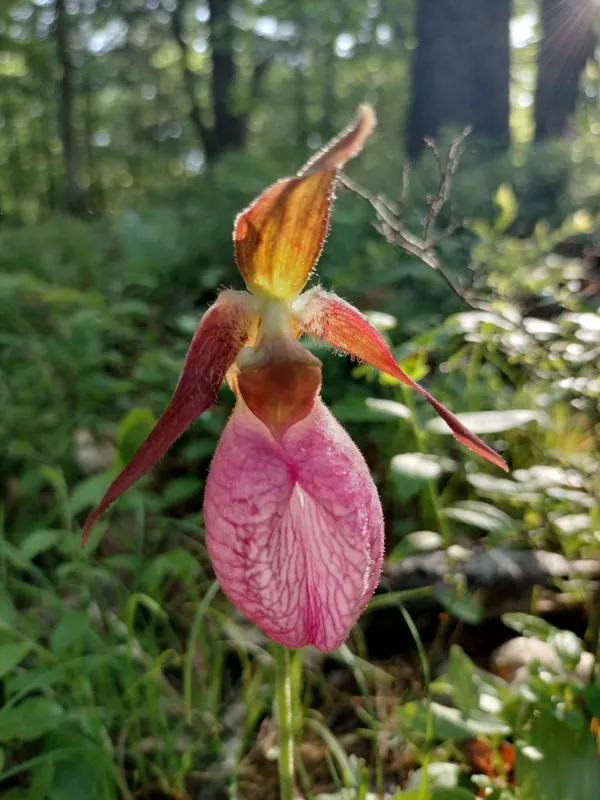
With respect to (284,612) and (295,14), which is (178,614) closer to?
(284,612)

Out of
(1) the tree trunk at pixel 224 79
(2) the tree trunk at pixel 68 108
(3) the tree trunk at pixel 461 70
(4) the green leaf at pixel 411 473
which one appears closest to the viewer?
(4) the green leaf at pixel 411 473

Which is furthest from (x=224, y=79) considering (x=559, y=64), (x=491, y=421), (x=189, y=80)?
(x=491, y=421)

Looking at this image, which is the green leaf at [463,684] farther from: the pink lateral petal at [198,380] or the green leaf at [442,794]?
the pink lateral petal at [198,380]

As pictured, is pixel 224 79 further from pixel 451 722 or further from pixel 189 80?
pixel 451 722

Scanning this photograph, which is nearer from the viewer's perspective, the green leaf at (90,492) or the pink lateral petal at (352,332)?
the pink lateral petal at (352,332)

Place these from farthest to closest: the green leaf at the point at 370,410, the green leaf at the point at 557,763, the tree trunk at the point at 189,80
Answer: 1. the tree trunk at the point at 189,80
2. the green leaf at the point at 370,410
3. the green leaf at the point at 557,763

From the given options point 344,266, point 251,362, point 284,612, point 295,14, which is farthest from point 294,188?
point 295,14

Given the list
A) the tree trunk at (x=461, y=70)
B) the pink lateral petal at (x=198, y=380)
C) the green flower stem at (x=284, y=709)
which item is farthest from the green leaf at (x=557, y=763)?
the tree trunk at (x=461, y=70)

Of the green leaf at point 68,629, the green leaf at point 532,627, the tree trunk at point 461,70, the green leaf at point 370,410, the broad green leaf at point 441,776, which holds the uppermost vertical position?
the tree trunk at point 461,70
